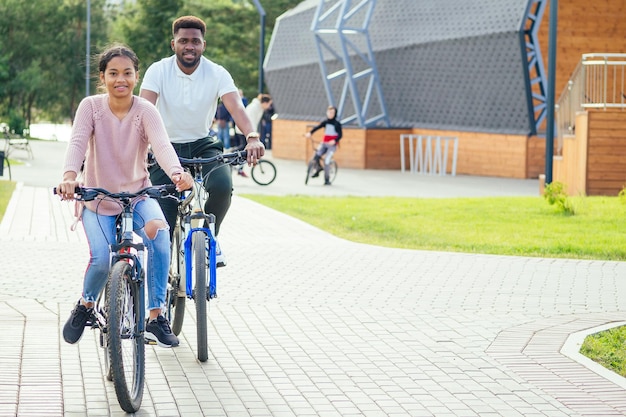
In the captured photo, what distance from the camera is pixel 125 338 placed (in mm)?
6156

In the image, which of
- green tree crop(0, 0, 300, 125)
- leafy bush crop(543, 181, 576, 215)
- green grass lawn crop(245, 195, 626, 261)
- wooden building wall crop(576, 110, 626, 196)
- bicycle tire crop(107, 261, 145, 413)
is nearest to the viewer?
bicycle tire crop(107, 261, 145, 413)

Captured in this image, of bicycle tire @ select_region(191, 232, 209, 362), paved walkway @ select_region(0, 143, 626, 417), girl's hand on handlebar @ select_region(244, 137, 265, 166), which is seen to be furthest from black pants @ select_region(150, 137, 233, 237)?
paved walkway @ select_region(0, 143, 626, 417)

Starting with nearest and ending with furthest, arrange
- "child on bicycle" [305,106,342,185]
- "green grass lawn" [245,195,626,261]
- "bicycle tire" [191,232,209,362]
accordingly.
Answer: "bicycle tire" [191,232,209,362] < "green grass lawn" [245,195,626,261] < "child on bicycle" [305,106,342,185]

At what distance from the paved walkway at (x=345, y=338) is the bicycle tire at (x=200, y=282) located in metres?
0.16

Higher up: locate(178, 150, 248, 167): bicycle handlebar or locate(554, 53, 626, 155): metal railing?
locate(554, 53, 626, 155): metal railing

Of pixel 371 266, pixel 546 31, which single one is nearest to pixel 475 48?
pixel 546 31

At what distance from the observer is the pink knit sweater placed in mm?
6613

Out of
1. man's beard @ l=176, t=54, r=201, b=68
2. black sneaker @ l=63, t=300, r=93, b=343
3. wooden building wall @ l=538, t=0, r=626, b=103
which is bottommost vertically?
black sneaker @ l=63, t=300, r=93, b=343

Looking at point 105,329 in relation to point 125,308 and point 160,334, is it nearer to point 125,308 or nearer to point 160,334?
point 125,308

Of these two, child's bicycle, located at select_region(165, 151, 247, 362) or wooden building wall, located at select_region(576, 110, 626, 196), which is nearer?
child's bicycle, located at select_region(165, 151, 247, 362)

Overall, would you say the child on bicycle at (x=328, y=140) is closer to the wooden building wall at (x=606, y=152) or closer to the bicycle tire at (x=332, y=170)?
the bicycle tire at (x=332, y=170)

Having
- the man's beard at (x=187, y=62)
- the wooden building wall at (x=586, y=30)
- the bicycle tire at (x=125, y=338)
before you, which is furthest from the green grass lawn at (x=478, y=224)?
the wooden building wall at (x=586, y=30)

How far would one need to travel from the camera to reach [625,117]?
2270cm

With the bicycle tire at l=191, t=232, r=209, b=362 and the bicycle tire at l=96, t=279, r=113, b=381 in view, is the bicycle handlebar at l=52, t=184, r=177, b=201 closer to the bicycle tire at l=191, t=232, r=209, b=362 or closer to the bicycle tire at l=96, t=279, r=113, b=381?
the bicycle tire at l=96, t=279, r=113, b=381
